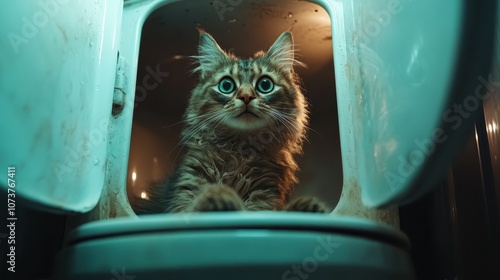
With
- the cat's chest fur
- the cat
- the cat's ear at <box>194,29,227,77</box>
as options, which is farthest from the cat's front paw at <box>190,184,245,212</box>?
the cat's ear at <box>194,29,227,77</box>

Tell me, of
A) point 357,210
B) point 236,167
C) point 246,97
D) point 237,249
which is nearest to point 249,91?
point 246,97

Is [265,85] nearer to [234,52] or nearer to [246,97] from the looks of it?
[246,97]

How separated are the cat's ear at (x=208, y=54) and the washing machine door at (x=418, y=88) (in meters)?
0.70

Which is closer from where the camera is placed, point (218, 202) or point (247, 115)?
point (218, 202)

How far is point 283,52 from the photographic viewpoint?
1.57 m

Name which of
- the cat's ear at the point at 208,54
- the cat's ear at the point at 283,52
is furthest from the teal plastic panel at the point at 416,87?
the cat's ear at the point at 208,54

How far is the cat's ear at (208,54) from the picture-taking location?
1539mm

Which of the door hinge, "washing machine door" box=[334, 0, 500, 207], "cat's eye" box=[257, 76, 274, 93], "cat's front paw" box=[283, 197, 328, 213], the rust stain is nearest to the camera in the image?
"washing machine door" box=[334, 0, 500, 207]

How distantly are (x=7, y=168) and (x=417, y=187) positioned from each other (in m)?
0.65

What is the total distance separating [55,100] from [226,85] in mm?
702

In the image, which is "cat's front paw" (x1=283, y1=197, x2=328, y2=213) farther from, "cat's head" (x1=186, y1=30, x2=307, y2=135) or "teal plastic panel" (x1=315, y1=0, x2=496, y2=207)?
"cat's head" (x1=186, y1=30, x2=307, y2=135)

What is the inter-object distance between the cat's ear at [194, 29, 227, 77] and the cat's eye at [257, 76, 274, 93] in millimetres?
184

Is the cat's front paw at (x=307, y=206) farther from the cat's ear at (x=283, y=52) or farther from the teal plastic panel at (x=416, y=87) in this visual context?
the cat's ear at (x=283, y=52)

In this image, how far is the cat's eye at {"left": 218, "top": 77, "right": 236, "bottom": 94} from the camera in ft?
4.87
